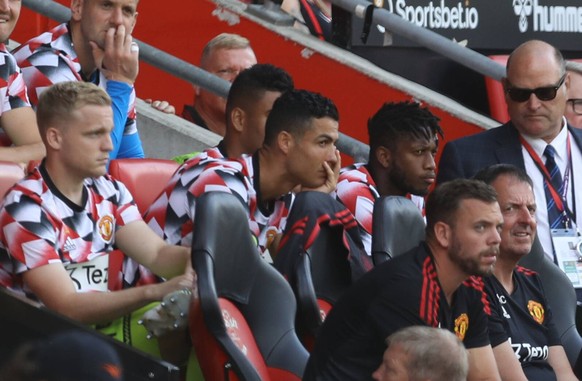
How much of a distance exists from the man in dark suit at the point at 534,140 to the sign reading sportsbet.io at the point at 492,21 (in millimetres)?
2281

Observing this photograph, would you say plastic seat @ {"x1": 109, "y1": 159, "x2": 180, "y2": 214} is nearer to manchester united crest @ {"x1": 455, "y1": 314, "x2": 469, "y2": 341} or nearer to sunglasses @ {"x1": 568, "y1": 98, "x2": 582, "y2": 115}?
manchester united crest @ {"x1": 455, "y1": 314, "x2": 469, "y2": 341}

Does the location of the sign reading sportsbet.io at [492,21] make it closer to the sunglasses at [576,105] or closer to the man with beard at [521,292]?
the sunglasses at [576,105]

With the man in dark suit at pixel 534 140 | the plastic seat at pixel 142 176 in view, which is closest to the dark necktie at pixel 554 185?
the man in dark suit at pixel 534 140

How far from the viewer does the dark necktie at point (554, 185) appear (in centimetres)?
641

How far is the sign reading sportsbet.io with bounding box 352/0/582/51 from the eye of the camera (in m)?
8.97

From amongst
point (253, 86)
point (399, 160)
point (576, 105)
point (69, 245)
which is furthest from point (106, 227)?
point (576, 105)

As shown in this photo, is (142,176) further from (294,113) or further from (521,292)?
(521,292)

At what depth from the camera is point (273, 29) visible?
854cm

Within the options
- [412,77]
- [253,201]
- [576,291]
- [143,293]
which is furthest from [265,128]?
[412,77]

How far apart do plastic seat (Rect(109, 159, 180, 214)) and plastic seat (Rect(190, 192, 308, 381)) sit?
852 mm

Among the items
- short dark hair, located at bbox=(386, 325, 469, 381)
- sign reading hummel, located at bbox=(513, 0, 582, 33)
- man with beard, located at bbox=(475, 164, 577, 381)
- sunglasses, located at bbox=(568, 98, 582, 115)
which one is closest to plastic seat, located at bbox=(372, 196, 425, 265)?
man with beard, located at bbox=(475, 164, 577, 381)

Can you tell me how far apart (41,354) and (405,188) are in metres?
2.64

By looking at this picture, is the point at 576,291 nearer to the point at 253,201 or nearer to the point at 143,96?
the point at 253,201

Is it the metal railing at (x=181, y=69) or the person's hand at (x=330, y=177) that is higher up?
the metal railing at (x=181, y=69)
